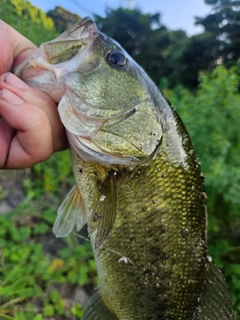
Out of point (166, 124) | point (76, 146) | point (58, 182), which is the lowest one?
point (58, 182)

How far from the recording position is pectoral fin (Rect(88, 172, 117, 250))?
1.12m

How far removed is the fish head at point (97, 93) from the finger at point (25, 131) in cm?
7

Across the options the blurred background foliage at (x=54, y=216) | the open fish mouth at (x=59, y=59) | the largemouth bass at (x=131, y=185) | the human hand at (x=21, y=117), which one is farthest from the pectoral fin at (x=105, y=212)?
the blurred background foliage at (x=54, y=216)

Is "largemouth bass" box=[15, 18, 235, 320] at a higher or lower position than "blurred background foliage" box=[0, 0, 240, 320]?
higher

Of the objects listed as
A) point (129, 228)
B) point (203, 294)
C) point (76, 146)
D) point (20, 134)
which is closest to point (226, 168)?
point (203, 294)

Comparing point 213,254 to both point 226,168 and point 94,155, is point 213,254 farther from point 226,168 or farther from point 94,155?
point 94,155

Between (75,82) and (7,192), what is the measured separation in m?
1.84

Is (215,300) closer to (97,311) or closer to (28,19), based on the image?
(97,311)

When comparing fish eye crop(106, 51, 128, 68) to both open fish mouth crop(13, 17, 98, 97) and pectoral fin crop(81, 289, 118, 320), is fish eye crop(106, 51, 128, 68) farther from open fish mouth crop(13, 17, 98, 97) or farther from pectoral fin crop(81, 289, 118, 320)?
pectoral fin crop(81, 289, 118, 320)

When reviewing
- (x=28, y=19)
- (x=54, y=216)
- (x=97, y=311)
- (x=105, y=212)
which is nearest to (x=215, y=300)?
(x=97, y=311)

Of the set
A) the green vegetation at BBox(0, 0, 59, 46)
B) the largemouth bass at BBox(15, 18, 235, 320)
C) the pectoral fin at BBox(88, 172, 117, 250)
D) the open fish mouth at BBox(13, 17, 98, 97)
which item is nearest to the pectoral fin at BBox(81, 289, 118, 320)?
the largemouth bass at BBox(15, 18, 235, 320)

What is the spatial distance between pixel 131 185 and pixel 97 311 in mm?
595

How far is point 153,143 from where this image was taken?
44.1 inches

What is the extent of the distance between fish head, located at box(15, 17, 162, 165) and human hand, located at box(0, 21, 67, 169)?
0.16ft
